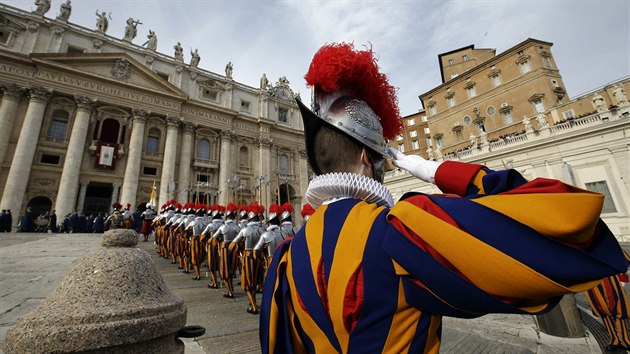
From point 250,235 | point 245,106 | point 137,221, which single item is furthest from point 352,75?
point 245,106

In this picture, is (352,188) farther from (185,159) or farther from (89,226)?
(185,159)

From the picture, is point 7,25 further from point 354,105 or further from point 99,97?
point 354,105

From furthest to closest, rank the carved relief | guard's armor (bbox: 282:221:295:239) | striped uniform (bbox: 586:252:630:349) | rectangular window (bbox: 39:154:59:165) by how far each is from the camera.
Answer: the carved relief < rectangular window (bbox: 39:154:59:165) < guard's armor (bbox: 282:221:295:239) < striped uniform (bbox: 586:252:630:349)

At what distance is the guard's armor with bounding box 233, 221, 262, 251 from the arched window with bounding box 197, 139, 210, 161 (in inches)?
847

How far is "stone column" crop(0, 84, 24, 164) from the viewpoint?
55.6 ft

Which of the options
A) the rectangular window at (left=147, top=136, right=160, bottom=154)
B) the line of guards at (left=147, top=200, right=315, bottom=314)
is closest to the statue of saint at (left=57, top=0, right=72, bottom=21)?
the rectangular window at (left=147, top=136, right=160, bottom=154)

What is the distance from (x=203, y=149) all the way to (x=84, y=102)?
948 centimetres

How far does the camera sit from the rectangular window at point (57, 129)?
755 inches

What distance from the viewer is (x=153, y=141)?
23203 mm

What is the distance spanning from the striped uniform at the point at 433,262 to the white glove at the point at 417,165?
0.10 meters

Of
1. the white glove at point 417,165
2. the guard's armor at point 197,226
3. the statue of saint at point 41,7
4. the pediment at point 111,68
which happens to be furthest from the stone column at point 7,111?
the white glove at point 417,165

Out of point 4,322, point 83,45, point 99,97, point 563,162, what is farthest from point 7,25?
point 563,162

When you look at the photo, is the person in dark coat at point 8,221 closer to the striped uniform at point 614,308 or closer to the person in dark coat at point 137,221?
the person in dark coat at point 137,221

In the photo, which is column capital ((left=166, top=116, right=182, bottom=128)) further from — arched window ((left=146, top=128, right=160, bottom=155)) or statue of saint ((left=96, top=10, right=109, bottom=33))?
statue of saint ((left=96, top=10, right=109, bottom=33))
